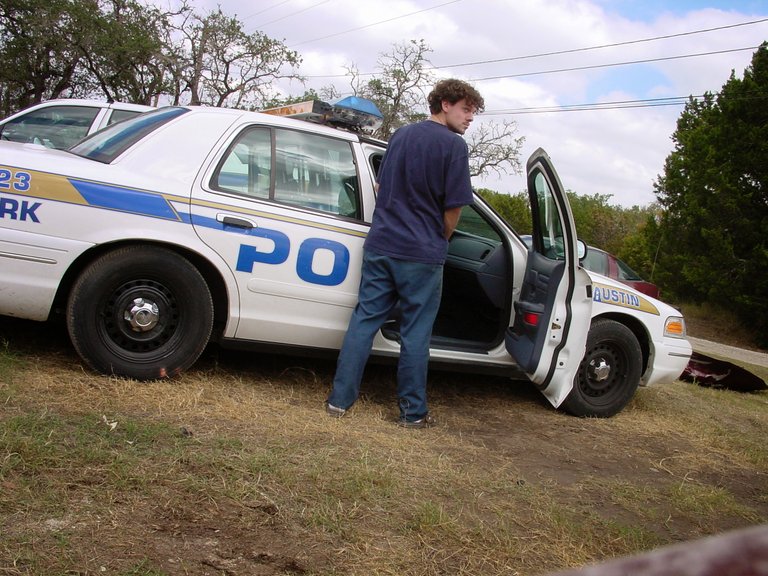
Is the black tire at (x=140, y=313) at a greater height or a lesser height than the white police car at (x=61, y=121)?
lesser

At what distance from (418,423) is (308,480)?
1.25m

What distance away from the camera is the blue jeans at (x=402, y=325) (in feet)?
13.3

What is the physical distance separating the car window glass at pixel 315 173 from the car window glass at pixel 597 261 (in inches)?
370

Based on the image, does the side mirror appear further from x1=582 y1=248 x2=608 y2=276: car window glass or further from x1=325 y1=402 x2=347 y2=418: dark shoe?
x1=582 y1=248 x2=608 y2=276: car window glass

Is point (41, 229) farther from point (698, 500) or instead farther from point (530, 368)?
point (698, 500)

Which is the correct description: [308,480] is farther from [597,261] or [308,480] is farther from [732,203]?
[732,203]

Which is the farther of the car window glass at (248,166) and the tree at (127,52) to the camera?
the tree at (127,52)

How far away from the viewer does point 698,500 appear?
140 inches

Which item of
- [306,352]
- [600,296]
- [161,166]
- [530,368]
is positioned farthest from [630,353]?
[161,166]

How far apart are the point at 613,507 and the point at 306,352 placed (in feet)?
6.19

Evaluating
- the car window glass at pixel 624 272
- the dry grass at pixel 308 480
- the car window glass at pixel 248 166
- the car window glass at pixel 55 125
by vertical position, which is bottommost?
the dry grass at pixel 308 480

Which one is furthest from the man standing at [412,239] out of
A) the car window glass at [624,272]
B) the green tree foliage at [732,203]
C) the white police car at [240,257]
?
the green tree foliage at [732,203]

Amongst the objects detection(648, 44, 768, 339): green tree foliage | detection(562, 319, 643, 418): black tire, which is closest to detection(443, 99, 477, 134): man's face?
detection(562, 319, 643, 418): black tire

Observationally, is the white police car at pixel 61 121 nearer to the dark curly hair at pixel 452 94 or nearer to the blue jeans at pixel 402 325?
the dark curly hair at pixel 452 94
